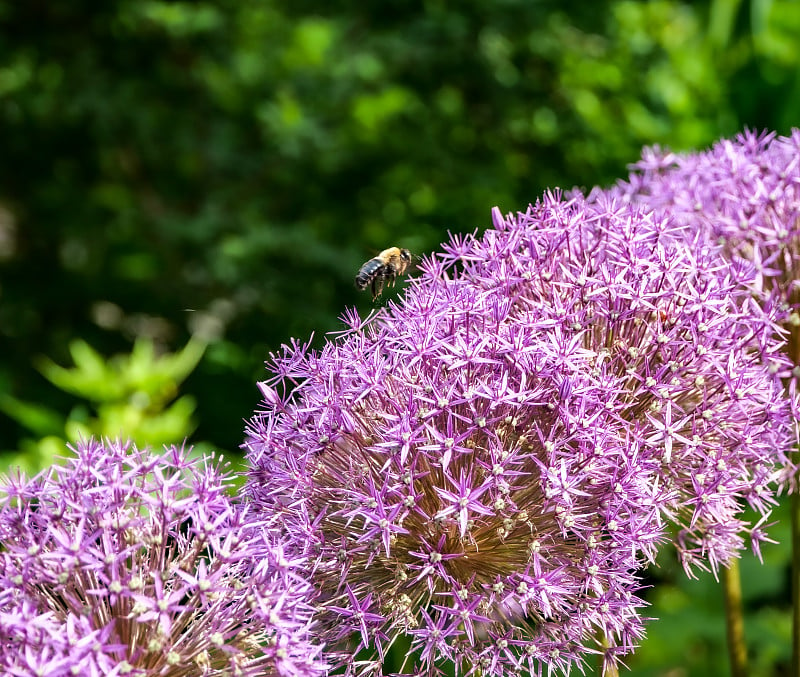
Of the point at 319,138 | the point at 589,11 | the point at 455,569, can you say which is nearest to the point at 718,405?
the point at 455,569

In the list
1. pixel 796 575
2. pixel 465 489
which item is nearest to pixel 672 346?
pixel 465 489

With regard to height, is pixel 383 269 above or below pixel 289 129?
below

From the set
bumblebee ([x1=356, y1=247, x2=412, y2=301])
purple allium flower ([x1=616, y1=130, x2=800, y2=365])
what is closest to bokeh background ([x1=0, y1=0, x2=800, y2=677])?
bumblebee ([x1=356, y1=247, x2=412, y2=301])

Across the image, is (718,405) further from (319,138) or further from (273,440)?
(319,138)

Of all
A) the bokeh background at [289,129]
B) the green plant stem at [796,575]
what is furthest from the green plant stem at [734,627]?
the bokeh background at [289,129]

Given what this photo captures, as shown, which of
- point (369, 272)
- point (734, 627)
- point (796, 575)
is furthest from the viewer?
point (369, 272)

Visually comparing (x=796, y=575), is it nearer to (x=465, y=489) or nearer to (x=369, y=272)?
(x=465, y=489)

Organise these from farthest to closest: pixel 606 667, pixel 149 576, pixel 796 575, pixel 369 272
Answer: pixel 369 272, pixel 796 575, pixel 606 667, pixel 149 576

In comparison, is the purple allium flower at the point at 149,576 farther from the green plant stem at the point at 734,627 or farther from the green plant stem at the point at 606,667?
the green plant stem at the point at 734,627
